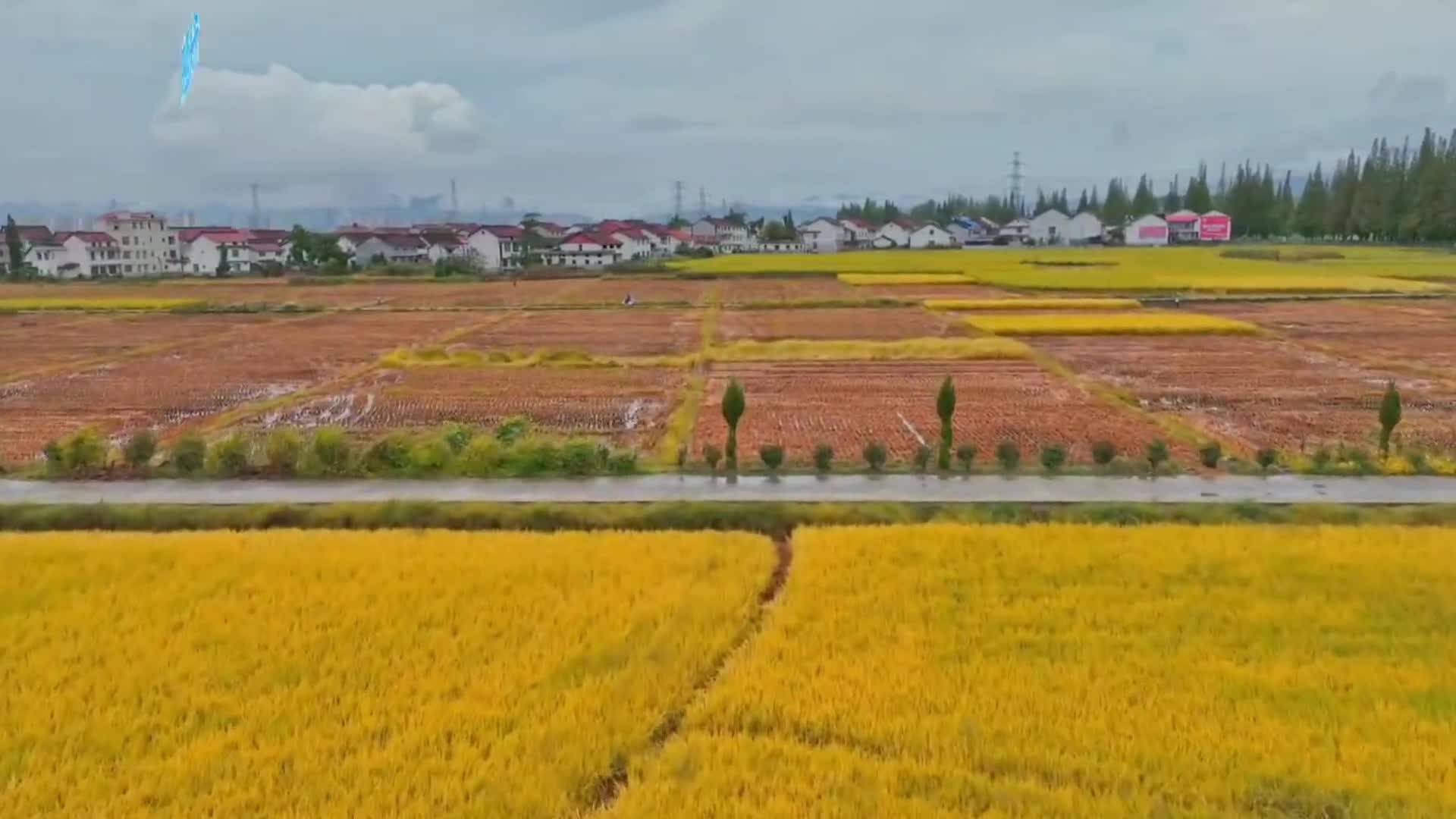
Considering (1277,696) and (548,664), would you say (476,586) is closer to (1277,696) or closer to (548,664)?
(548,664)

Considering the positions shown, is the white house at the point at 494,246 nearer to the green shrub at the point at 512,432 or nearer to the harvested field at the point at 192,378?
the harvested field at the point at 192,378

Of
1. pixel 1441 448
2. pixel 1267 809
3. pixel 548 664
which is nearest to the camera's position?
pixel 1267 809

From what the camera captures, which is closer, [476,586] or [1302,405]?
[476,586]

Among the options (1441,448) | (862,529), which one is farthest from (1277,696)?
(1441,448)

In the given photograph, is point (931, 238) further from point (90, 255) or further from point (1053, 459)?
point (1053, 459)

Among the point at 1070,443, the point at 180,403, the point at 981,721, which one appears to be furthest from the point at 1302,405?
the point at 180,403

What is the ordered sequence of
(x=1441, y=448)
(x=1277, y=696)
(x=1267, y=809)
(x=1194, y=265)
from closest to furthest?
(x=1267, y=809)
(x=1277, y=696)
(x=1441, y=448)
(x=1194, y=265)

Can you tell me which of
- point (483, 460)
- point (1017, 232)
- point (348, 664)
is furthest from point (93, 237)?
point (1017, 232)
